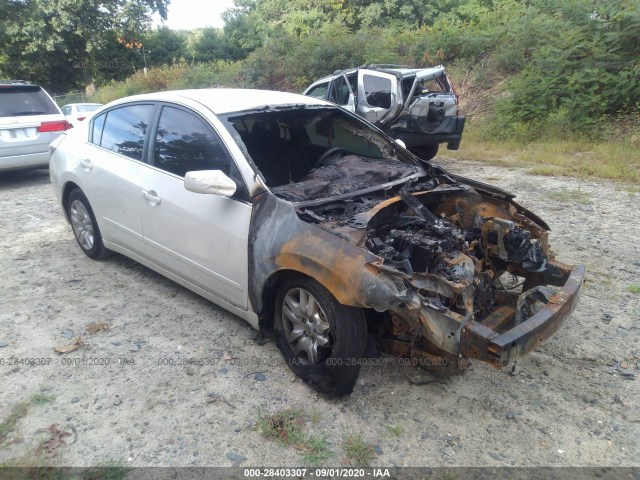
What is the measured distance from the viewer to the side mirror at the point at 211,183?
119 inches

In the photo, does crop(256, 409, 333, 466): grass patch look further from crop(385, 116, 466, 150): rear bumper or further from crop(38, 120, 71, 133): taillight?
crop(38, 120, 71, 133): taillight

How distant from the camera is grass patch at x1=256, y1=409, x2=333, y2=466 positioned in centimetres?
251

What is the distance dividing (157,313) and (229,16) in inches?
1348

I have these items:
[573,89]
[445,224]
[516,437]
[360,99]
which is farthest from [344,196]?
[573,89]

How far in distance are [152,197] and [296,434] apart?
6.86ft

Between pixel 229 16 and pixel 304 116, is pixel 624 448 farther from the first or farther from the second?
pixel 229 16

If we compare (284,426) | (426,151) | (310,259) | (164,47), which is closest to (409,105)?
(426,151)

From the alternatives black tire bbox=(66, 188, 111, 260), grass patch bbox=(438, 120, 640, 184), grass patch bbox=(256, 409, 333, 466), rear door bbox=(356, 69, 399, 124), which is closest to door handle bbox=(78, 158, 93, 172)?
black tire bbox=(66, 188, 111, 260)

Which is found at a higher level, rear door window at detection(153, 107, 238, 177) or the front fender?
rear door window at detection(153, 107, 238, 177)

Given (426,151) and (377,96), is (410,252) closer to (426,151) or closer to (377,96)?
(377,96)

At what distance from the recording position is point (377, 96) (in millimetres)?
8680

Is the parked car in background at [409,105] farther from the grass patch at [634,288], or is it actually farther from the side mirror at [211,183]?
the side mirror at [211,183]

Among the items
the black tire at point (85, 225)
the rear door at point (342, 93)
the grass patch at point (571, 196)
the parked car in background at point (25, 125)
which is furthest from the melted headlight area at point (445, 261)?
the parked car in background at point (25, 125)

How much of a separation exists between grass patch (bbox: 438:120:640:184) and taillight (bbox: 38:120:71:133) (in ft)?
24.1
